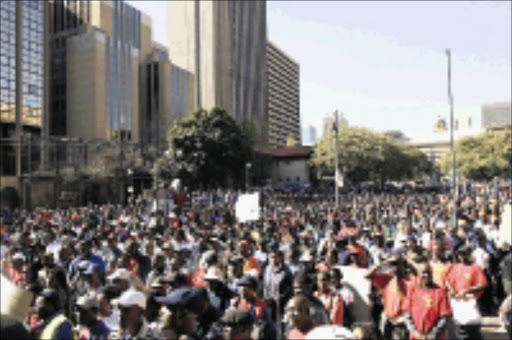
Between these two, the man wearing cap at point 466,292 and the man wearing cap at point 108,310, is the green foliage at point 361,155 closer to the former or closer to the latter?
the man wearing cap at point 466,292

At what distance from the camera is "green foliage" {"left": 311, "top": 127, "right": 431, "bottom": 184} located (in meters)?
62.0

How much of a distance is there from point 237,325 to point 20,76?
6134 cm

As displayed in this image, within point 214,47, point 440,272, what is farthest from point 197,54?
point 440,272

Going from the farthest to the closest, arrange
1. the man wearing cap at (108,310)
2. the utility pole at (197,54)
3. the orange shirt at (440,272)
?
the utility pole at (197,54), the orange shirt at (440,272), the man wearing cap at (108,310)

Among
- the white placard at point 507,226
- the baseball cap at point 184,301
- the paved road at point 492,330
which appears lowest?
the paved road at point 492,330

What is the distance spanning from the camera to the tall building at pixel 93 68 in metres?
69.8

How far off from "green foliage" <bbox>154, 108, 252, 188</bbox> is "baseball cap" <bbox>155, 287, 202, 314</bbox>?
44.0 metres

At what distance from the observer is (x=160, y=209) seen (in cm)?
2167

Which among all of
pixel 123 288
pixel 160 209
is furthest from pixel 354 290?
pixel 160 209

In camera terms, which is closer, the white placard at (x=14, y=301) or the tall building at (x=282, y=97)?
the white placard at (x=14, y=301)

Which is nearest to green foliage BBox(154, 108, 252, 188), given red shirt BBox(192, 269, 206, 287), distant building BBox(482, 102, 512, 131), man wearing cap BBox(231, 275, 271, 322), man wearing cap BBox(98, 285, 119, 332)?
red shirt BBox(192, 269, 206, 287)

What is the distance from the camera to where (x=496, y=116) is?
132250 mm

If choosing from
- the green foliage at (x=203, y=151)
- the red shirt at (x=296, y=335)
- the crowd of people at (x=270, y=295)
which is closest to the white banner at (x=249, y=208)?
the crowd of people at (x=270, y=295)

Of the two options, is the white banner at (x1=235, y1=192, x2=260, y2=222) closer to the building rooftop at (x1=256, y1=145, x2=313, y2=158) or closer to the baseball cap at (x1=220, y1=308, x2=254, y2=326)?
the baseball cap at (x1=220, y1=308, x2=254, y2=326)
